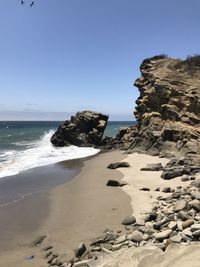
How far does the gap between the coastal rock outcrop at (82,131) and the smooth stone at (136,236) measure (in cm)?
3724

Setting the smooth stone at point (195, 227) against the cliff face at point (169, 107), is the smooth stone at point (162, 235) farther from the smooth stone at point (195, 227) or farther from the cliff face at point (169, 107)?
the cliff face at point (169, 107)

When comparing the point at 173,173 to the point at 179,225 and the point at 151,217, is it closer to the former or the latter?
the point at 151,217

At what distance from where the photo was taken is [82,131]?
50156 mm

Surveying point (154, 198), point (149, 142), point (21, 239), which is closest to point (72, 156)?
point (149, 142)

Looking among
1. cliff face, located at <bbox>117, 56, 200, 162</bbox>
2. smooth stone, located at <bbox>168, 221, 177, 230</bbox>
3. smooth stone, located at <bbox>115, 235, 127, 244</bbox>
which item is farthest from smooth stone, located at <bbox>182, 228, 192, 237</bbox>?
cliff face, located at <bbox>117, 56, 200, 162</bbox>

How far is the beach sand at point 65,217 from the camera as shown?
1158 centimetres

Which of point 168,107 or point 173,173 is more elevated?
point 168,107

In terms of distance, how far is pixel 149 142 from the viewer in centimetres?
3500

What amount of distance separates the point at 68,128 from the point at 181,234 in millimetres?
40869

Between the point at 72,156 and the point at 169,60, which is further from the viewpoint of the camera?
the point at 169,60

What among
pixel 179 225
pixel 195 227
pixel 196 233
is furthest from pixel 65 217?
pixel 196 233

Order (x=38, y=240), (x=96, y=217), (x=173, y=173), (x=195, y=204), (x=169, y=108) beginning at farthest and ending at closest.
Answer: (x=169, y=108)
(x=173, y=173)
(x=96, y=217)
(x=195, y=204)
(x=38, y=240)

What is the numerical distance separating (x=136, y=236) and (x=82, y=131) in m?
39.5

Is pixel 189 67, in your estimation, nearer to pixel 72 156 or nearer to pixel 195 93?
pixel 195 93
